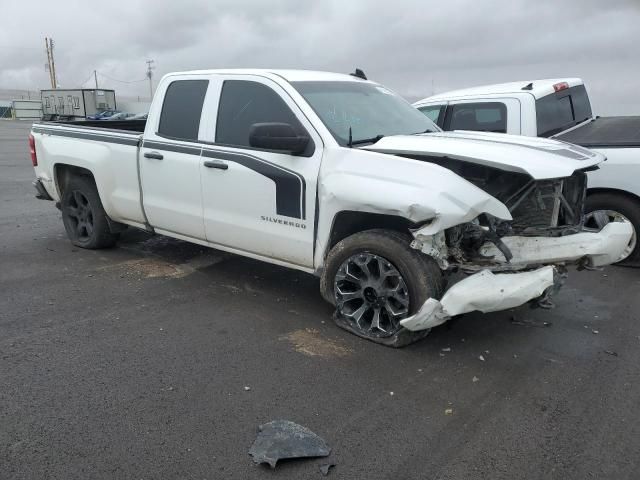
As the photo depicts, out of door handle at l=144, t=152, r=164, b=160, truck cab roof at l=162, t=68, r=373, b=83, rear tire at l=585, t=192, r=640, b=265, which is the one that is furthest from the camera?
rear tire at l=585, t=192, r=640, b=265

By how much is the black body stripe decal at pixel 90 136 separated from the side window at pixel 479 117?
12.1ft

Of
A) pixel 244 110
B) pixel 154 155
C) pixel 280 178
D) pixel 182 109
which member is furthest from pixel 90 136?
pixel 280 178

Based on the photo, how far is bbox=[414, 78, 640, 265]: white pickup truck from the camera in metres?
5.74

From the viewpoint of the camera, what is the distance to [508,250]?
154 inches

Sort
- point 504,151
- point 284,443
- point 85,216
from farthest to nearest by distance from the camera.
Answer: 1. point 85,216
2. point 504,151
3. point 284,443

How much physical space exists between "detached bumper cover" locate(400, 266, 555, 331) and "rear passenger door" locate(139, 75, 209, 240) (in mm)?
2363

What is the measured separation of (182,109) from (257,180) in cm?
129

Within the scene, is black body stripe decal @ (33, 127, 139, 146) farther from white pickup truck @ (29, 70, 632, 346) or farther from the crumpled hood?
the crumpled hood

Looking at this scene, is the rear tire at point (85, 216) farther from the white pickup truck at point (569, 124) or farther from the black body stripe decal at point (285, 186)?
the white pickup truck at point (569, 124)

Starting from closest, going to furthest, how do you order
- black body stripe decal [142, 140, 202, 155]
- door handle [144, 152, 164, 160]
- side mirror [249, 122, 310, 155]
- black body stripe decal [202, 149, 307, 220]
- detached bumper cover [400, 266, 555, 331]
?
detached bumper cover [400, 266, 555, 331] → side mirror [249, 122, 310, 155] → black body stripe decal [202, 149, 307, 220] → black body stripe decal [142, 140, 202, 155] → door handle [144, 152, 164, 160]

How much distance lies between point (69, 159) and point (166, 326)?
113 inches

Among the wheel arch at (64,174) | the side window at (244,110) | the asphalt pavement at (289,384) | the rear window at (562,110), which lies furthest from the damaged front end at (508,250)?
the wheel arch at (64,174)

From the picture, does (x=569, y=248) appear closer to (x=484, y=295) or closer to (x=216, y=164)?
(x=484, y=295)

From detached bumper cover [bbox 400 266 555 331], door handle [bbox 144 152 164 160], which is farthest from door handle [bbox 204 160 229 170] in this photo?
detached bumper cover [bbox 400 266 555 331]
